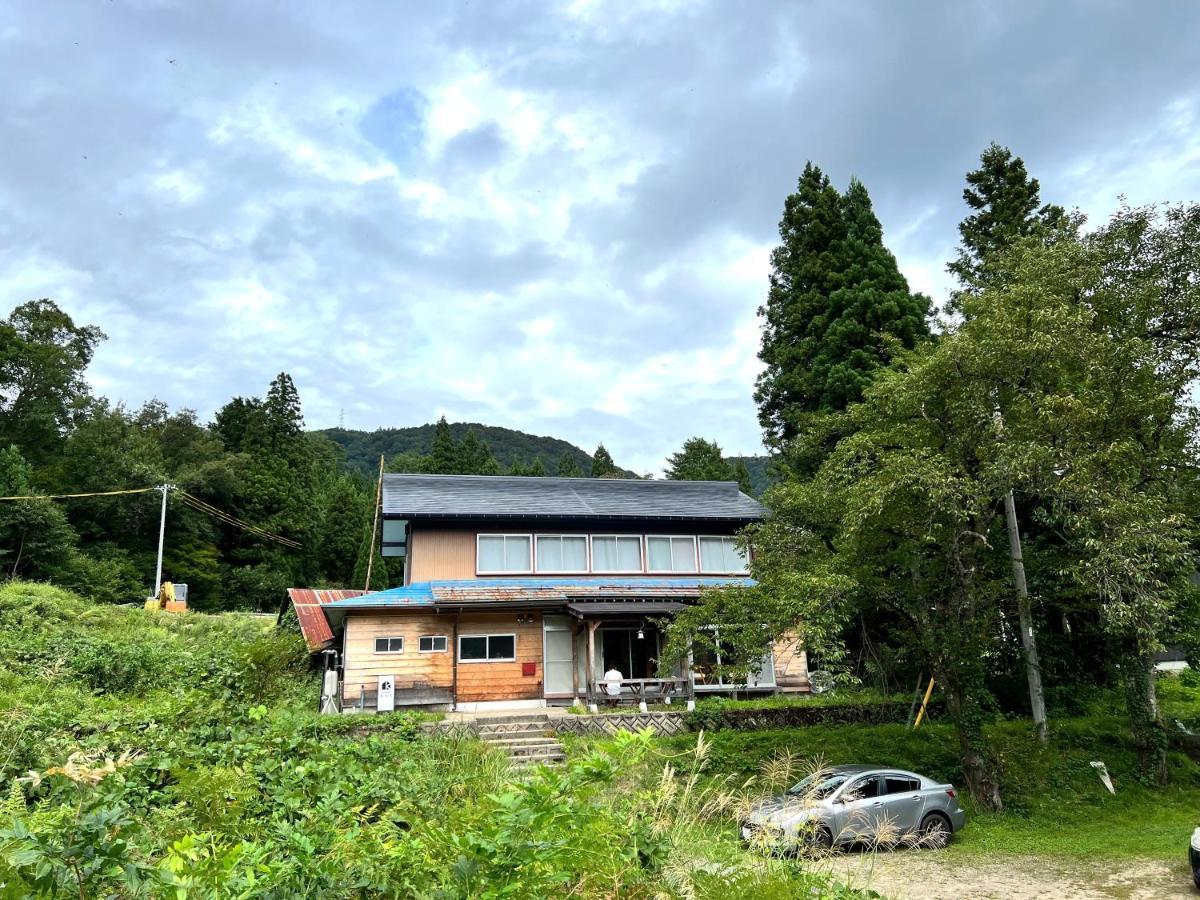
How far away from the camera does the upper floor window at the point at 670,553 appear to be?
23925 mm

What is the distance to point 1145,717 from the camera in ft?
47.5

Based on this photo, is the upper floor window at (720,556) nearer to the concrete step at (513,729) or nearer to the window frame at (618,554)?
the window frame at (618,554)

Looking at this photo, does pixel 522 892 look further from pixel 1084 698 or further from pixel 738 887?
pixel 1084 698

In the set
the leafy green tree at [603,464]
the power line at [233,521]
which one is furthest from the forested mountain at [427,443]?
the power line at [233,521]

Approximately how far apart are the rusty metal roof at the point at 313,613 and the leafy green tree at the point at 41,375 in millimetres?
26036

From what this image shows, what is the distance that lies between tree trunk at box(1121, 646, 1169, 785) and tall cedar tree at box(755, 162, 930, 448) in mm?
10301

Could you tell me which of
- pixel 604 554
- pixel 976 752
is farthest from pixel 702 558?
pixel 976 752

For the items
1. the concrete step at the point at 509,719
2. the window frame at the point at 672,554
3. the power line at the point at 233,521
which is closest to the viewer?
the concrete step at the point at 509,719

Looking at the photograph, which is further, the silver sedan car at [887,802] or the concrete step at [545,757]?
the concrete step at [545,757]

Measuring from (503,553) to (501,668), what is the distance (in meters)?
3.74

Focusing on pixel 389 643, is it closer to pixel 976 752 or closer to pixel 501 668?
pixel 501 668

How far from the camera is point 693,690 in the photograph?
63.8 feet

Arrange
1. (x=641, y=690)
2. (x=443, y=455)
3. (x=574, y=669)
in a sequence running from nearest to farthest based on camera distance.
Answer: (x=641, y=690)
(x=574, y=669)
(x=443, y=455)

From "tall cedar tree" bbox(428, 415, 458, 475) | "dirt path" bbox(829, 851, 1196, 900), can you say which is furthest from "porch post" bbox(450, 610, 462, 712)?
"tall cedar tree" bbox(428, 415, 458, 475)
